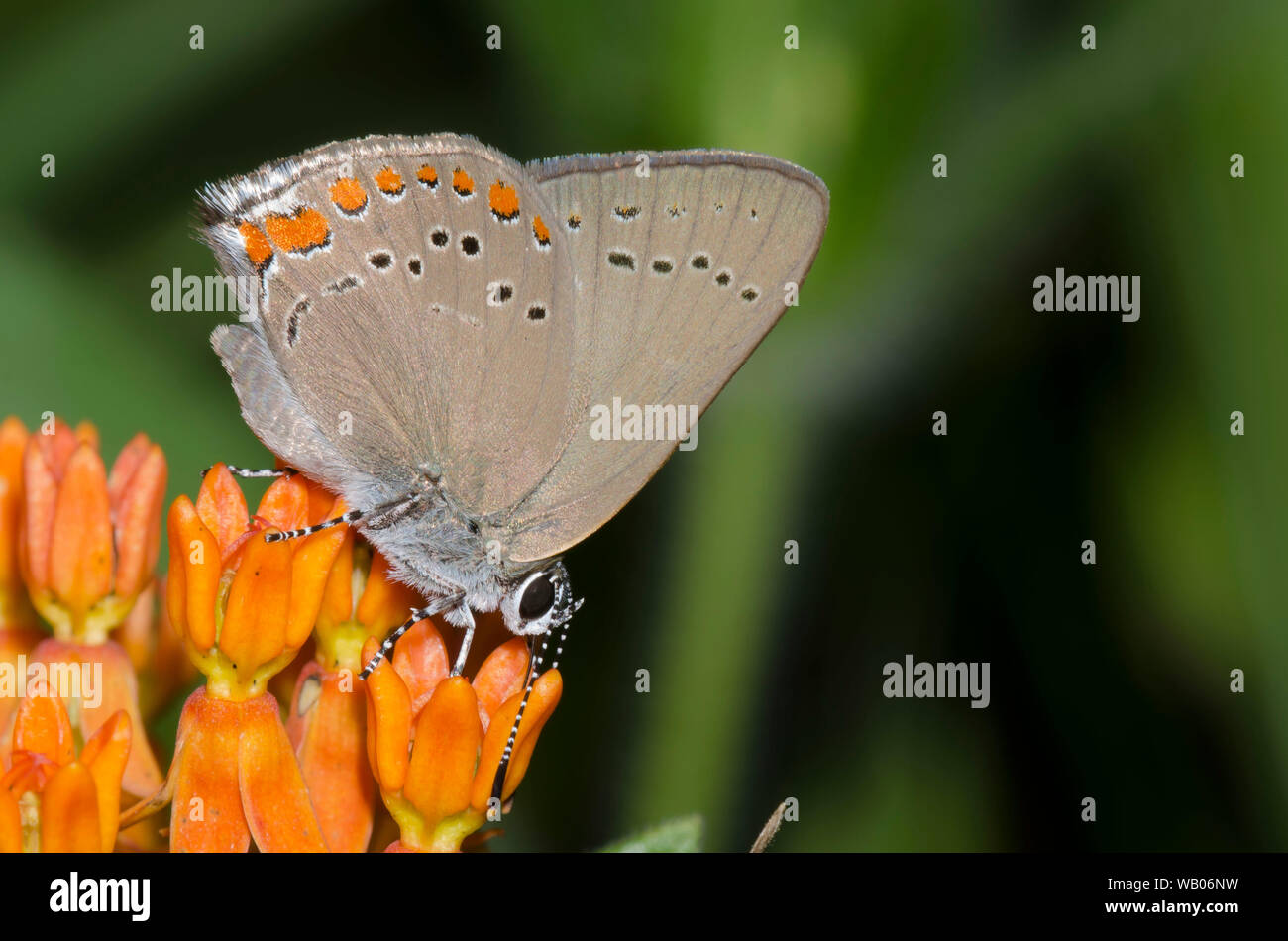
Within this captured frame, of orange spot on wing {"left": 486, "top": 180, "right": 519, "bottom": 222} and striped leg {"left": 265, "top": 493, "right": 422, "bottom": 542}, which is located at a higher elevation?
orange spot on wing {"left": 486, "top": 180, "right": 519, "bottom": 222}

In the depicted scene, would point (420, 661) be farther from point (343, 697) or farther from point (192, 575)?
point (192, 575)

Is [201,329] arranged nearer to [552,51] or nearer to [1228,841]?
[552,51]

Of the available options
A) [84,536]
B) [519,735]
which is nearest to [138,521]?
[84,536]

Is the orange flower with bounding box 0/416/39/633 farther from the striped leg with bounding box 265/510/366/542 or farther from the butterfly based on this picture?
the striped leg with bounding box 265/510/366/542

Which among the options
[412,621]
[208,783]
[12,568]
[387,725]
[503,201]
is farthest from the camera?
[12,568]

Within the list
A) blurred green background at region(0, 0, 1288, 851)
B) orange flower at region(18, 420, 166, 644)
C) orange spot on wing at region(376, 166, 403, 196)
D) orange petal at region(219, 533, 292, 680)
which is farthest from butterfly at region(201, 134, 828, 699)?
blurred green background at region(0, 0, 1288, 851)

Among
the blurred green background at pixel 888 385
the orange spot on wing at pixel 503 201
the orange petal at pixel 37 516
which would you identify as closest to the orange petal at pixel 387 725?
the orange petal at pixel 37 516
